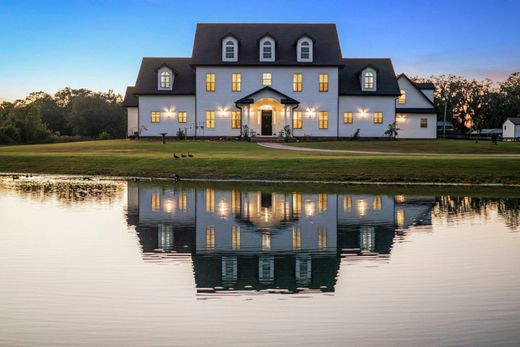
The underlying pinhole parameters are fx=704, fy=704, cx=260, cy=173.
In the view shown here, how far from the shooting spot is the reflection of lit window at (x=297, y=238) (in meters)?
15.1

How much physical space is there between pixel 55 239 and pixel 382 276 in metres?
7.62

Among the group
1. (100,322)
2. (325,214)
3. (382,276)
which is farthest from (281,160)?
(100,322)

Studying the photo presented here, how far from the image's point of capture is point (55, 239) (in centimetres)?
1583

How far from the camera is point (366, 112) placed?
67062 mm

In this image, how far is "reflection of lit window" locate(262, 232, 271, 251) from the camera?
14869 mm

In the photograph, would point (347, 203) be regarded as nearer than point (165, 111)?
Yes

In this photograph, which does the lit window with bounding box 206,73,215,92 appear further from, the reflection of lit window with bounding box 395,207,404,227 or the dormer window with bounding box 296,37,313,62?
the reflection of lit window with bounding box 395,207,404,227

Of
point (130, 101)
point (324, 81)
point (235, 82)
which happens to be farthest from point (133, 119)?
point (324, 81)

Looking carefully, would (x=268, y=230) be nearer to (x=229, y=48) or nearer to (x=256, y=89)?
(x=256, y=89)

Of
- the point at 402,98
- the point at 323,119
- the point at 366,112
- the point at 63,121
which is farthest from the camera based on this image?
the point at 63,121

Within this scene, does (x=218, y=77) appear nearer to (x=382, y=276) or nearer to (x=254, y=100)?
(x=254, y=100)

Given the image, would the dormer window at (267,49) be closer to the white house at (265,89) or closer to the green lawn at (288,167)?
the white house at (265,89)

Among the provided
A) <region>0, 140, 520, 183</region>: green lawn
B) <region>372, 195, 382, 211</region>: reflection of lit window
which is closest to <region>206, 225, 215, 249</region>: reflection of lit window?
<region>372, 195, 382, 211</region>: reflection of lit window

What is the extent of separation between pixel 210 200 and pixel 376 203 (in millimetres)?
5814
